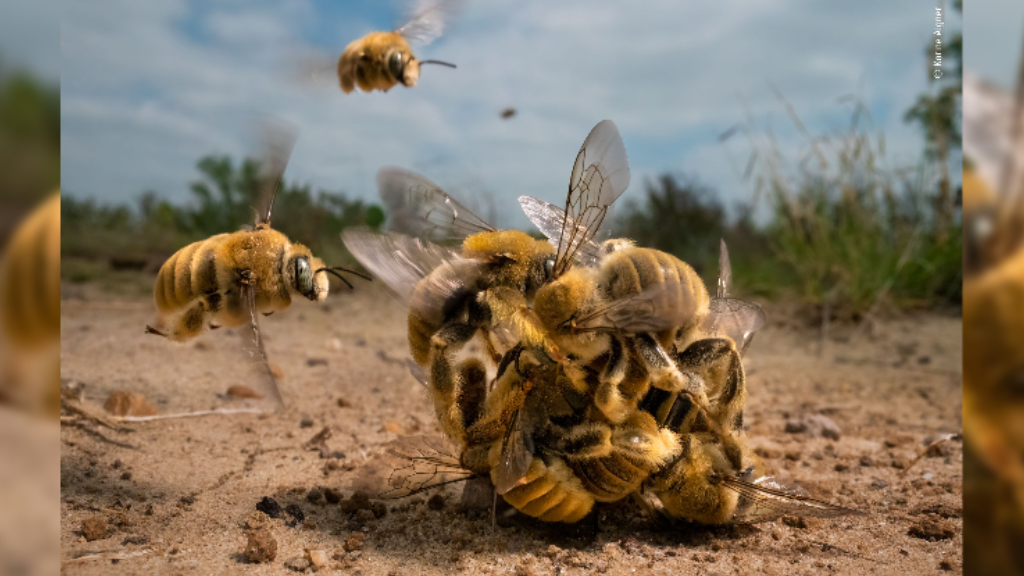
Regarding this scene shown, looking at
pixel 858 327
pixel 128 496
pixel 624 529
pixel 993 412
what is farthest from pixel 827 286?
pixel 993 412

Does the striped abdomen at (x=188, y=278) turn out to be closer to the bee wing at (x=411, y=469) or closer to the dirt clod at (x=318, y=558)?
the bee wing at (x=411, y=469)

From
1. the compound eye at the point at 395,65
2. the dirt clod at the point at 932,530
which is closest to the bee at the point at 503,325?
the dirt clod at the point at 932,530

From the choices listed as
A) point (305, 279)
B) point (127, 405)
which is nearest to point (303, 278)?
point (305, 279)

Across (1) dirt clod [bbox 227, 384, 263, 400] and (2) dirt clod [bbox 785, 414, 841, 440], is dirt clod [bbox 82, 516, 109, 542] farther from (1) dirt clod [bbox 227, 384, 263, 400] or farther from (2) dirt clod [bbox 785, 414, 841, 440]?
(2) dirt clod [bbox 785, 414, 841, 440]

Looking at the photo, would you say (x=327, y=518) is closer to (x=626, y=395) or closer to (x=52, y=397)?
(x=626, y=395)

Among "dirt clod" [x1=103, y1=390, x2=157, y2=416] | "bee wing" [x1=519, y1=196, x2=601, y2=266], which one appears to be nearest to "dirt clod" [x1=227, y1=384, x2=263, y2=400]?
"dirt clod" [x1=103, y1=390, x2=157, y2=416]

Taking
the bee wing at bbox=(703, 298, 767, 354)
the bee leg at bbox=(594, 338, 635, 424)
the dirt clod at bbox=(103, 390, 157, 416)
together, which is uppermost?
the bee wing at bbox=(703, 298, 767, 354)
